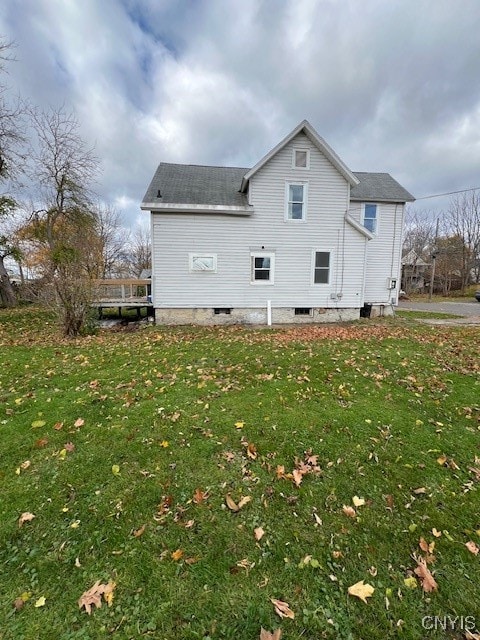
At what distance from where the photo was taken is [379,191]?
47.4 feet

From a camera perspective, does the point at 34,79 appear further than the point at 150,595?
Yes

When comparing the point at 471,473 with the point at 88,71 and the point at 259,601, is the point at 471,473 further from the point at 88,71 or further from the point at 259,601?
the point at 88,71

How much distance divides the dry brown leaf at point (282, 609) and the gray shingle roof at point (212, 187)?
1160cm

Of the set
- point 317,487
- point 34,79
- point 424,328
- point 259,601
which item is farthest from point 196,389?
point 34,79

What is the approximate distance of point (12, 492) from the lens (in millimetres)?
2850

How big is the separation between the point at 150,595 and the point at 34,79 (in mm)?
18250

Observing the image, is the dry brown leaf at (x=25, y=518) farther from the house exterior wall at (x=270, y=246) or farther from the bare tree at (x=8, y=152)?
the bare tree at (x=8, y=152)

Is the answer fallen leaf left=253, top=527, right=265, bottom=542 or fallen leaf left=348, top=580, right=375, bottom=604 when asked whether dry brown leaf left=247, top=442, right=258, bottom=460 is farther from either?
fallen leaf left=348, top=580, right=375, bottom=604

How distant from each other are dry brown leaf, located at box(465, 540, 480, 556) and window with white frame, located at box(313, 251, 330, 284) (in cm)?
1103

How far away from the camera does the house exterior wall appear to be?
11.9 m

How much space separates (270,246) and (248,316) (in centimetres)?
301

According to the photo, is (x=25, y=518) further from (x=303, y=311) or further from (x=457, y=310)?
(x=457, y=310)

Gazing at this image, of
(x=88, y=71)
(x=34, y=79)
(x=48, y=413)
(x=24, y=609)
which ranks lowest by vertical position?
(x=24, y=609)

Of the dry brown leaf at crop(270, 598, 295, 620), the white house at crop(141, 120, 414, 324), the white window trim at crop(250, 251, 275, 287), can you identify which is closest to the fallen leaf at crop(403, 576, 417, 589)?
the dry brown leaf at crop(270, 598, 295, 620)
